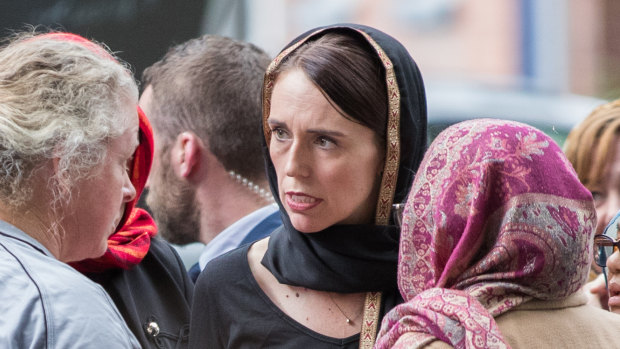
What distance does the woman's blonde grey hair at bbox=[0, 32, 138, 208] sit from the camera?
2.23 m

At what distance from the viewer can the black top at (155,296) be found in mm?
3061

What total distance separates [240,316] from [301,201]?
37 cm

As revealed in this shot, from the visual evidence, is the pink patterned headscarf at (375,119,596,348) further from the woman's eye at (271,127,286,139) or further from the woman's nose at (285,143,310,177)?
the woman's eye at (271,127,286,139)

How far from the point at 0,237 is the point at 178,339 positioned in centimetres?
106

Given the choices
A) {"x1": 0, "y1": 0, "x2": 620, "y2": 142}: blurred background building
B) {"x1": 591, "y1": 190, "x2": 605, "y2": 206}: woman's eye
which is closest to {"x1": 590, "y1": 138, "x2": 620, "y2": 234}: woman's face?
{"x1": 591, "y1": 190, "x2": 605, "y2": 206}: woman's eye

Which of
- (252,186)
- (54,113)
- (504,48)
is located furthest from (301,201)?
(504,48)

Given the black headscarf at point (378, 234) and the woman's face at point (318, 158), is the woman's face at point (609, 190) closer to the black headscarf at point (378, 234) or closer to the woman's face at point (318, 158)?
the black headscarf at point (378, 234)

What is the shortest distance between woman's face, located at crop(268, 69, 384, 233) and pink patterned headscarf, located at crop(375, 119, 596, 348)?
54cm

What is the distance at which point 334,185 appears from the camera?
8.61 ft

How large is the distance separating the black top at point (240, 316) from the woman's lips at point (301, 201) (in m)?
0.28

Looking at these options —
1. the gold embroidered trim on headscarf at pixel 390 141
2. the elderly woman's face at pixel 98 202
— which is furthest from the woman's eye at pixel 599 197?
the elderly woman's face at pixel 98 202

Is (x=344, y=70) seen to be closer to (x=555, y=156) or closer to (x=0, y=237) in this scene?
(x=555, y=156)

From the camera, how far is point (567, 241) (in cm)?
198

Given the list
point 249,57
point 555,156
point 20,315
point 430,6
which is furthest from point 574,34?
point 20,315
